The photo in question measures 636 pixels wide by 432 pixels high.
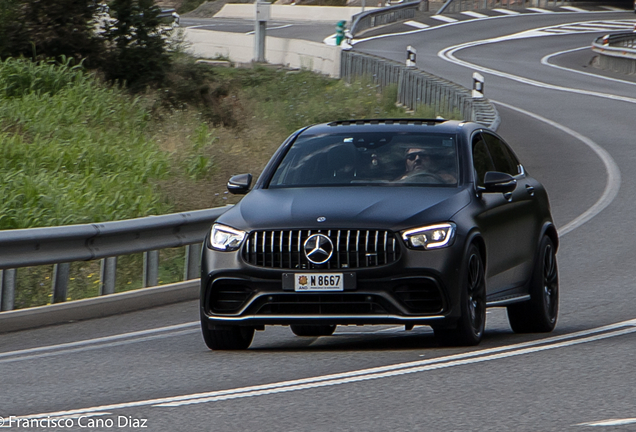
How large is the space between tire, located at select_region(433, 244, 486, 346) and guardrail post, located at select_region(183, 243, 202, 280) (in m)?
4.35

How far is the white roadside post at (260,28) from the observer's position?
Answer: 149ft

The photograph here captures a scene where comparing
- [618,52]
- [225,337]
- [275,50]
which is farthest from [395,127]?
[275,50]

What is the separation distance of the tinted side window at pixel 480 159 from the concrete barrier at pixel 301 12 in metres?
61.4

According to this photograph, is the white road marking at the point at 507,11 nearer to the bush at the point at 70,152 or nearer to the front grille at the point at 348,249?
the bush at the point at 70,152

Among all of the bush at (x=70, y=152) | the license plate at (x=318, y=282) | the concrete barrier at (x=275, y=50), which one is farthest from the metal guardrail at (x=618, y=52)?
the license plate at (x=318, y=282)

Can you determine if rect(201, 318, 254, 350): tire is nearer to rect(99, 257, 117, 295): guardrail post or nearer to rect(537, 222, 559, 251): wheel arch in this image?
rect(537, 222, 559, 251): wheel arch

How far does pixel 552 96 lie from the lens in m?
36.7

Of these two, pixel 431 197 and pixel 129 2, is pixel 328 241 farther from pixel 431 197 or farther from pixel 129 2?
pixel 129 2

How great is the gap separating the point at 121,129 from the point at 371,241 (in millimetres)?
13734

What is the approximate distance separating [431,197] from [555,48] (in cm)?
4798

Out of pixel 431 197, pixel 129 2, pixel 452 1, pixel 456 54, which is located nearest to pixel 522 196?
pixel 431 197

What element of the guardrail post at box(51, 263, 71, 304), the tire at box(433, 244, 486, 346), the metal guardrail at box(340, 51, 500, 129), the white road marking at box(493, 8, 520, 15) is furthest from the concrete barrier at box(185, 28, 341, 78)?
the tire at box(433, 244, 486, 346)

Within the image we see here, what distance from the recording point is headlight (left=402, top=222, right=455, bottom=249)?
784cm

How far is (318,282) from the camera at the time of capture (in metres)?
7.82
